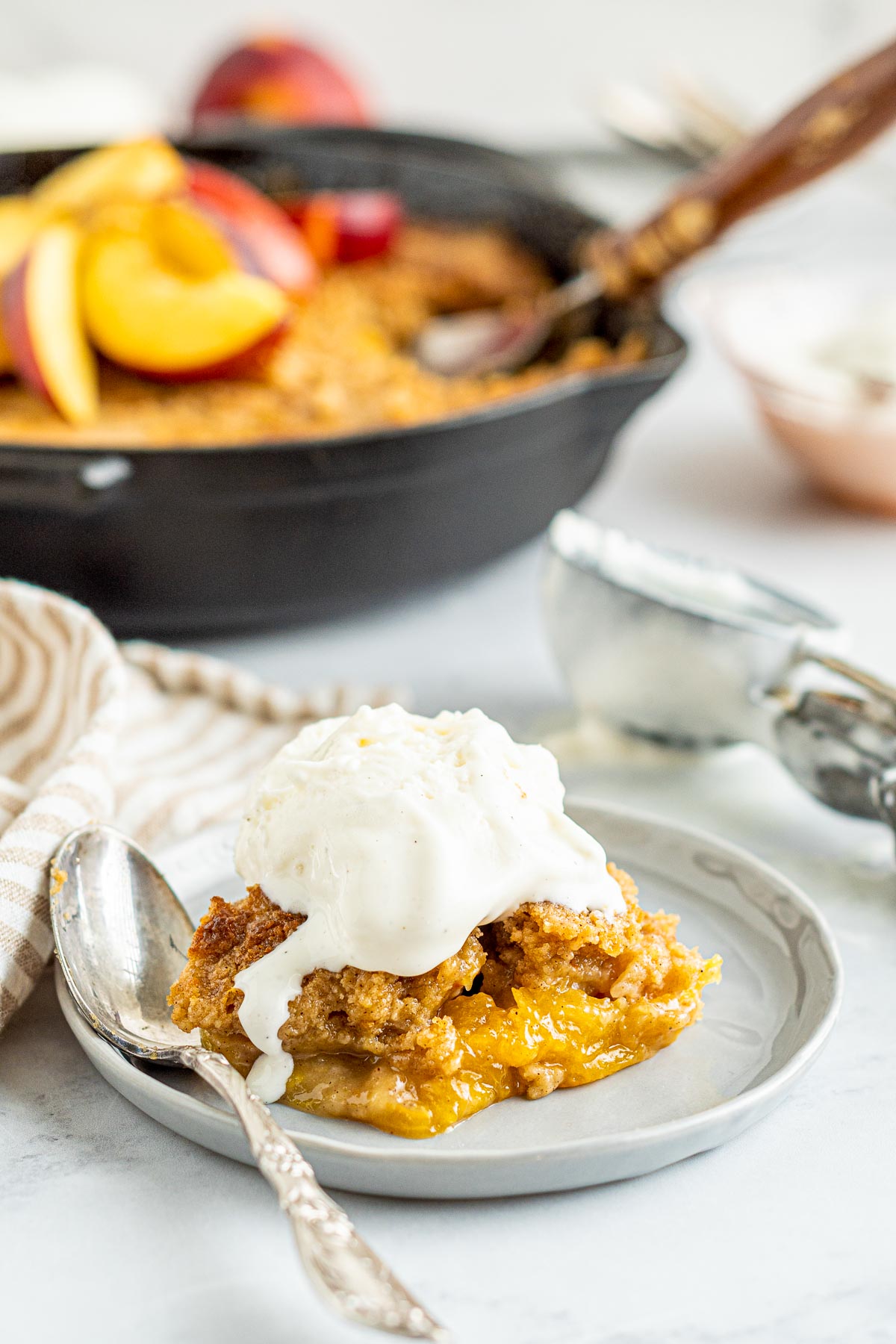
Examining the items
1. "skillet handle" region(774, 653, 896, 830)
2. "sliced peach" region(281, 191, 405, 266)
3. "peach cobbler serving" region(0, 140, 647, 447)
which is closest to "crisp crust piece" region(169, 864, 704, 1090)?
"skillet handle" region(774, 653, 896, 830)

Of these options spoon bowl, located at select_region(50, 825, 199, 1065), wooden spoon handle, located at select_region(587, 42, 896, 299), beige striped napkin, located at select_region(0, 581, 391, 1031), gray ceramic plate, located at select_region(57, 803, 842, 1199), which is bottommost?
beige striped napkin, located at select_region(0, 581, 391, 1031)

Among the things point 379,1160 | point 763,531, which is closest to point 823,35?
point 763,531

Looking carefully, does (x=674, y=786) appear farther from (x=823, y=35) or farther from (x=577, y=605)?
(x=823, y=35)

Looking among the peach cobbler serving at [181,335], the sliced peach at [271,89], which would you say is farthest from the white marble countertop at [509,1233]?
the sliced peach at [271,89]

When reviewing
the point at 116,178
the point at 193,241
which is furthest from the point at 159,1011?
the point at 116,178

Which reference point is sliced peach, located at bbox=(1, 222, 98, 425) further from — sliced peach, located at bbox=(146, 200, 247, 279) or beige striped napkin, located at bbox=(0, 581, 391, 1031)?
beige striped napkin, located at bbox=(0, 581, 391, 1031)

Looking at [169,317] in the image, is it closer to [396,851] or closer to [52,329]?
[52,329]

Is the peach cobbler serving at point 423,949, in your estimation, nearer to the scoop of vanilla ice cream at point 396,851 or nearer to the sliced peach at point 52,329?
the scoop of vanilla ice cream at point 396,851
